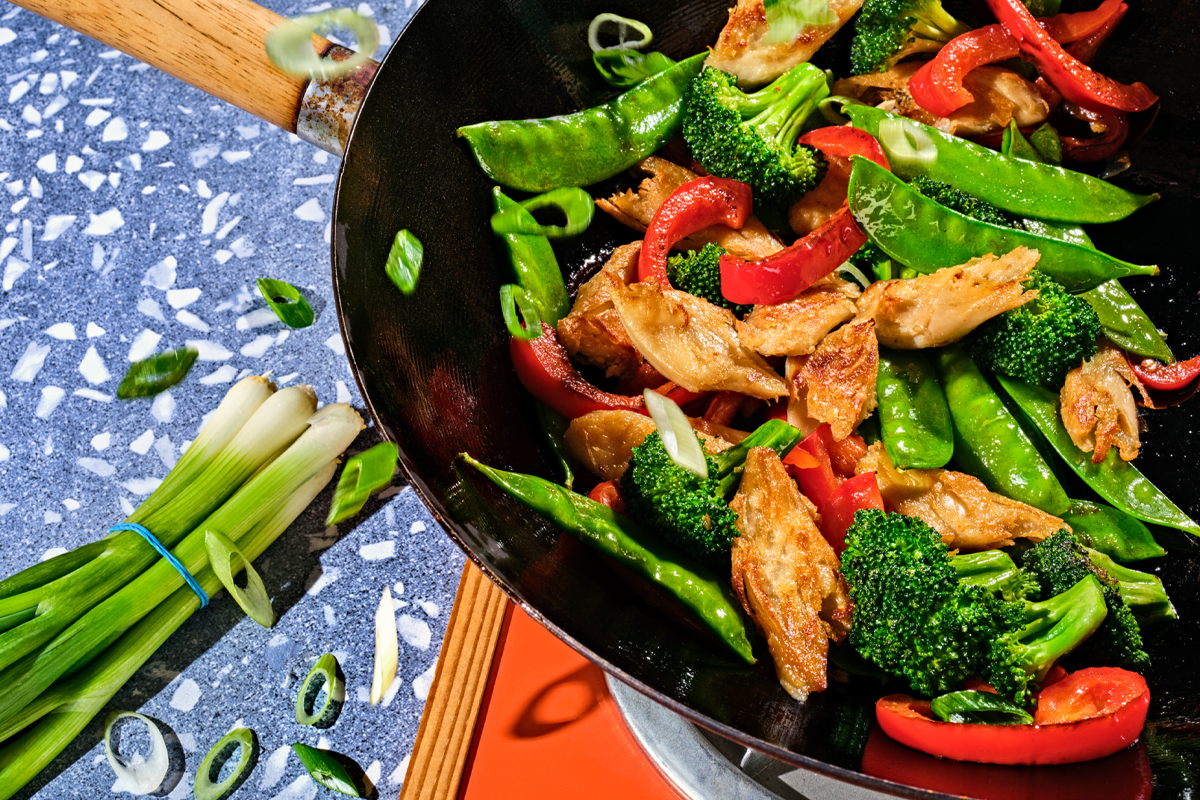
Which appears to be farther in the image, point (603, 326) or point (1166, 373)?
point (1166, 373)

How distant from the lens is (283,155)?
2.88 metres

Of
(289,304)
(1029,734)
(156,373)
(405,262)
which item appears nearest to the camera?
(1029,734)

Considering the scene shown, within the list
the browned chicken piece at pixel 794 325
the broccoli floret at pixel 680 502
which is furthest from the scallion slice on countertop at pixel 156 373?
the browned chicken piece at pixel 794 325

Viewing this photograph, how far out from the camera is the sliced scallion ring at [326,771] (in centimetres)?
192

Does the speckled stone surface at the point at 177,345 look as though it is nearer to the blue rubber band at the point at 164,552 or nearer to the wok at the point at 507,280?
the blue rubber band at the point at 164,552

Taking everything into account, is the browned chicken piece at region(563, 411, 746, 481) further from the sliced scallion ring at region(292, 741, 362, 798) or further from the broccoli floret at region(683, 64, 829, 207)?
the sliced scallion ring at region(292, 741, 362, 798)

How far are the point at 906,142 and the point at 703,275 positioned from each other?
60 centimetres

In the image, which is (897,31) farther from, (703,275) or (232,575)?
(232,575)

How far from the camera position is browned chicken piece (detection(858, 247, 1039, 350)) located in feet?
5.66

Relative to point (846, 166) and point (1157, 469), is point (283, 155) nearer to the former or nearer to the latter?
point (846, 166)

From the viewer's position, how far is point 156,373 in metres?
2.49

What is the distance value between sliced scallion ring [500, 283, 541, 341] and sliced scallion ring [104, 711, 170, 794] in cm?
136

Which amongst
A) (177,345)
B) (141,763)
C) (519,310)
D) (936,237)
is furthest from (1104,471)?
(177,345)

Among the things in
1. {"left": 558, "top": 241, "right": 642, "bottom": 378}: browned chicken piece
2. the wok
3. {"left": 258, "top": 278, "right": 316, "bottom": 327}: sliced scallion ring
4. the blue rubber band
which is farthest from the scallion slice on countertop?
{"left": 558, "top": 241, "right": 642, "bottom": 378}: browned chicken piece
